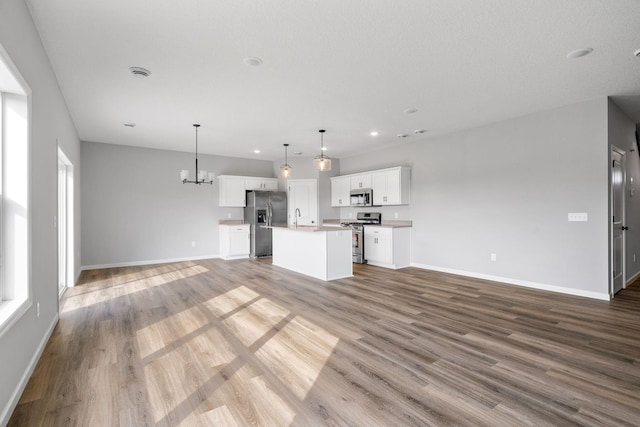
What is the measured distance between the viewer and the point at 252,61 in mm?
3135

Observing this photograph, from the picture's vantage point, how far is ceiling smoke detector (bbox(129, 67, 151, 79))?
328 centimetres

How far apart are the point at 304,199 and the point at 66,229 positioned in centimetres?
507

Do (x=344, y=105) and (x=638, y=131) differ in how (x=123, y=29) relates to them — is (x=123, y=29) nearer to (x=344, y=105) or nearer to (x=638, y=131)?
(x=344, y=105)

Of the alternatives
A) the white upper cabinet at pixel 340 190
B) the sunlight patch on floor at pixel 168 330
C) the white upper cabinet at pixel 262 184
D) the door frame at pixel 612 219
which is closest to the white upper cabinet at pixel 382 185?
the white upper cabinet at pixel 340 190

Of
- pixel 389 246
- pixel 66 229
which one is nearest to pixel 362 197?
pixel 389 246

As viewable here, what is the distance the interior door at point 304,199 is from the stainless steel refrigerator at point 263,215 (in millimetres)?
222

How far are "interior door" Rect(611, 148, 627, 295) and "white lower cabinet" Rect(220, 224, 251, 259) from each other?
275 inches

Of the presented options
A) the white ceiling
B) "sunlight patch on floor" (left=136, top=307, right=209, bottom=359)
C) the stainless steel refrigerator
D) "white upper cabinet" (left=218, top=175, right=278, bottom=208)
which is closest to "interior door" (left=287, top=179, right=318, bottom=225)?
the stainless steel refrigerator

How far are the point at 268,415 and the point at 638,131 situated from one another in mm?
7892

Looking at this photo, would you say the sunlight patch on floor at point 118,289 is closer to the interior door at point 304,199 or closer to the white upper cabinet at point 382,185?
the interior door at point 304,199

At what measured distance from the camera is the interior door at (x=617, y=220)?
434cm

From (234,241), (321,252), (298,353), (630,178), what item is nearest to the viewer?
(298,353)

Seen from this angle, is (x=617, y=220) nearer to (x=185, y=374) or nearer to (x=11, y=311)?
(x=185, y=374)

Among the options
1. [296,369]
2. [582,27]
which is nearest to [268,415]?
[296,369]
